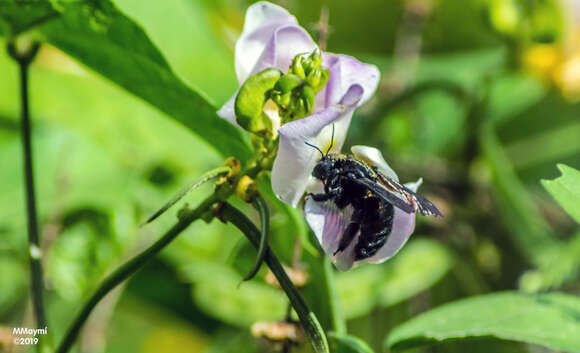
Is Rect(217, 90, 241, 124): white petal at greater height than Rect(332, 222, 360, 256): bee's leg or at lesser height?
greater

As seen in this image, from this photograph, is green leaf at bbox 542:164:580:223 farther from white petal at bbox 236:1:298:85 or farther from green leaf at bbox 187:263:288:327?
green leaf at bbox 187:263:288:327

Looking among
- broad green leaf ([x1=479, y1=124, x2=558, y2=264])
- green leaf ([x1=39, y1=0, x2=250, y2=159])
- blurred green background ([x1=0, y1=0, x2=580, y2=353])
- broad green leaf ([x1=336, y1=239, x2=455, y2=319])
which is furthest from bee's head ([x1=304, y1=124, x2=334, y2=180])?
broad green leaf ([x1=479, y1=124, x2=558, y2=264])

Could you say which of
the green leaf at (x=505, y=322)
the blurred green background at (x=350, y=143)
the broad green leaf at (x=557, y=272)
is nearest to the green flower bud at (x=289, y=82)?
the green leaf at (x=505, y=322)

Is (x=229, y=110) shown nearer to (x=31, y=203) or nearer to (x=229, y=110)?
(x=229, y=110)

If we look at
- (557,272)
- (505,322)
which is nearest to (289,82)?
(505,322)

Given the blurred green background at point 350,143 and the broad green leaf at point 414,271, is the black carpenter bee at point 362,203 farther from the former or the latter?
the broad green leaf at point 414,271

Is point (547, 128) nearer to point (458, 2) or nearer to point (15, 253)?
point (458, 2)
